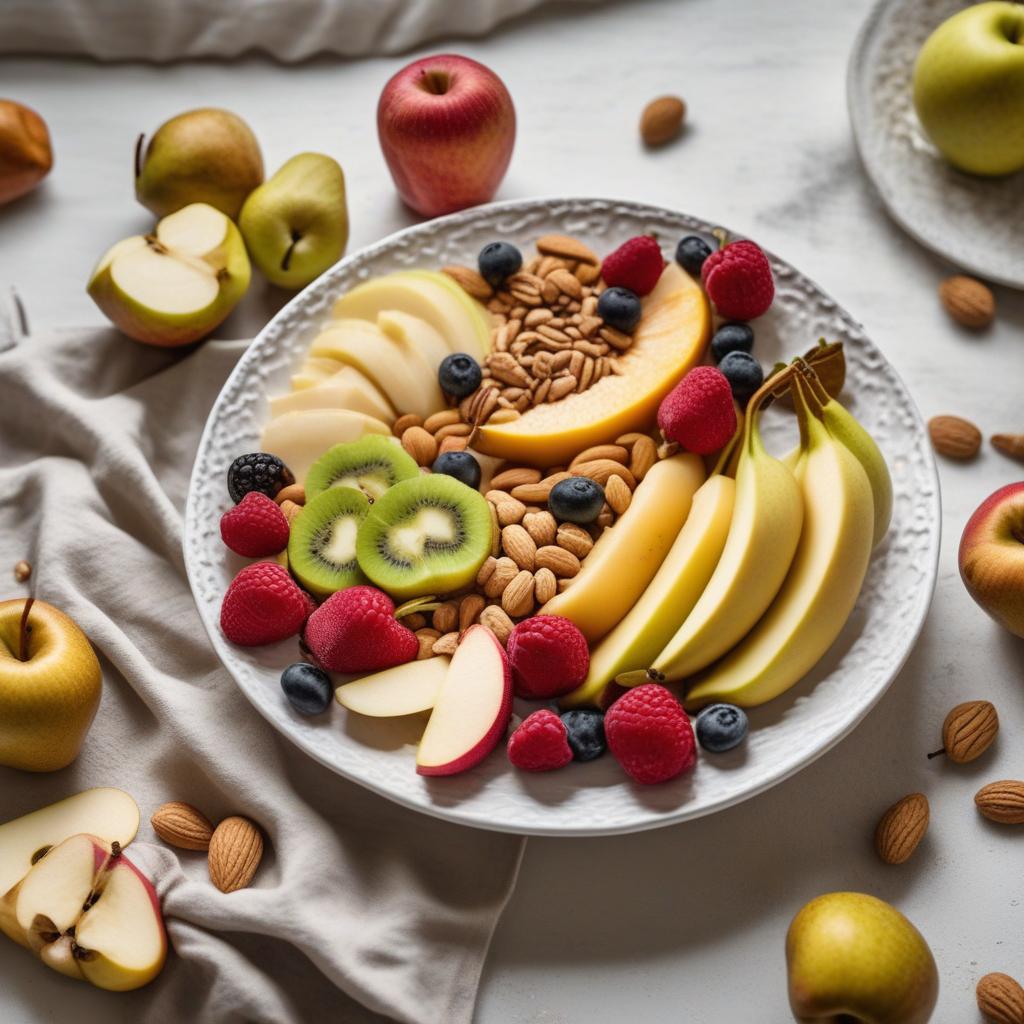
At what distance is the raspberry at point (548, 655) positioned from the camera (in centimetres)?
136

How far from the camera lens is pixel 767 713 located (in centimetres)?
142

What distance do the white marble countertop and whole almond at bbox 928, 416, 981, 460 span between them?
0.09ft

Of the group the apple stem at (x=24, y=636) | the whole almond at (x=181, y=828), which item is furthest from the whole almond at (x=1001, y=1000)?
the apple stem at (x=24, y=636)

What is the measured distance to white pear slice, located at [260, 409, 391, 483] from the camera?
5.27 feet

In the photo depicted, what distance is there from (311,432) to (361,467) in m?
0.10

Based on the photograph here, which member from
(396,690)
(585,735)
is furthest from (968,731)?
(396,690)

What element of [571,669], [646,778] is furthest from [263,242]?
[646,778]

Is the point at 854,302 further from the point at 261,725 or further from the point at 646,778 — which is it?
the point at 261,725

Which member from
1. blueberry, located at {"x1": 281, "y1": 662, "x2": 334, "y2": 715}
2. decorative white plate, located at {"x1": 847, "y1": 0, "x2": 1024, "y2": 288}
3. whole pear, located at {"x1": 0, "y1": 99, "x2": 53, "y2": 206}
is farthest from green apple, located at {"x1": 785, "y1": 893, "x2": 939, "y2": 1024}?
whole pear, located at {"x1": 0, "y1": 99, "x2": 53, "y2": 206}

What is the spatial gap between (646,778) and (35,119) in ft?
5.12

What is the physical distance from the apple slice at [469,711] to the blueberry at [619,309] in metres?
0.53

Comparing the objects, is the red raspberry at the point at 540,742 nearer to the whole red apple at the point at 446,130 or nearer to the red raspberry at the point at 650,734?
the red raspberry at the point at 650,734

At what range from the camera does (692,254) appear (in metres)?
1.71

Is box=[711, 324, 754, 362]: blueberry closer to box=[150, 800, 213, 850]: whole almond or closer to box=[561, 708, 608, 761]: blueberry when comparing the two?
box=[561, 708, 608, 761]: blueberry
